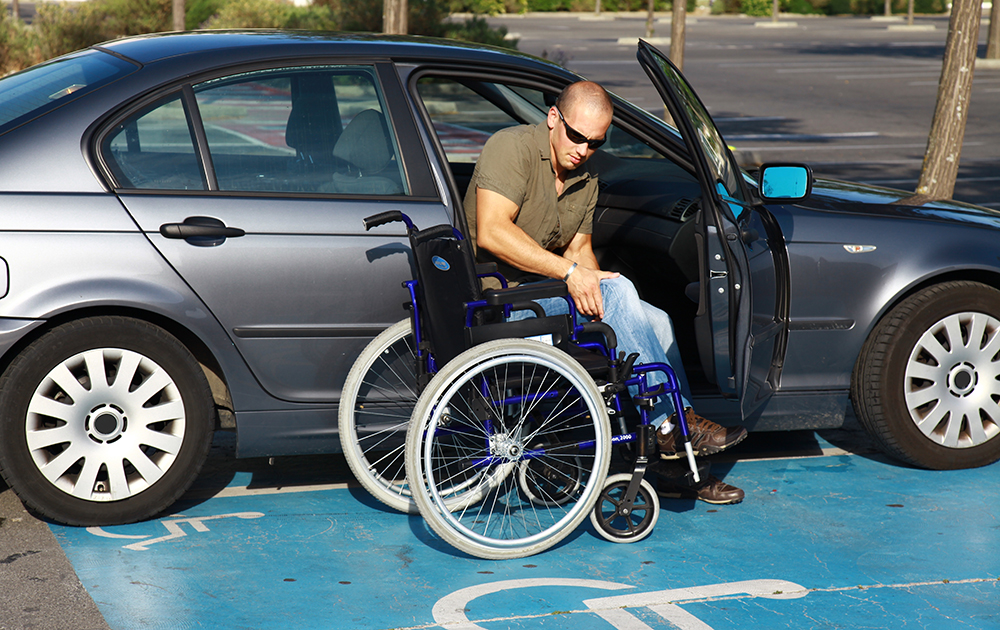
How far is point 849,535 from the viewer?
3967 mm

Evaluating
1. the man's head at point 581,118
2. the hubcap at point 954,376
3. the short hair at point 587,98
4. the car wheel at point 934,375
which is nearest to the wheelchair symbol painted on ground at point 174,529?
the man's head at point 581,118

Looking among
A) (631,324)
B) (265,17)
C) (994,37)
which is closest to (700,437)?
(631,324)

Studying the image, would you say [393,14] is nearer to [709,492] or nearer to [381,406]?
[381,406]

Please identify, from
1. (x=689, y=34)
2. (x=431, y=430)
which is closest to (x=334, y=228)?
(x=431, y=430)

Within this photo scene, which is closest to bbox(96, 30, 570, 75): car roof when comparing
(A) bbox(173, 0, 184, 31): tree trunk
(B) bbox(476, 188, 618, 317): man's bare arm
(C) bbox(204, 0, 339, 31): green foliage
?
(B) bbox(476, 188, 618, 317): man's bare arm

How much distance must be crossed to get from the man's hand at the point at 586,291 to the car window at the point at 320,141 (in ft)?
2.35

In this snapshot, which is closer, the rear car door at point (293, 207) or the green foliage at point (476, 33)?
the rear car door at point (293, 207)

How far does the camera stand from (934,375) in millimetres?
4438

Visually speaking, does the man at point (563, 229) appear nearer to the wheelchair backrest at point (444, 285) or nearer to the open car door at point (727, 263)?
the open car door at point (727, 263)

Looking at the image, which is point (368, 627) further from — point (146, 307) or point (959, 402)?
point (959, 402)

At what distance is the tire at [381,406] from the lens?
3893 mm

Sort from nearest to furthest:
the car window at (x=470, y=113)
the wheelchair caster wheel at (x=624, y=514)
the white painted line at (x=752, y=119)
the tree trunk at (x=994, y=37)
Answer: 1. the wheelchair caster wheel at (x=624, y=514)
2. the car window at (x=470, y=113)
3. the white painted line at (x=752, y=119)
4. the tree trunk at (x=994, y=37)

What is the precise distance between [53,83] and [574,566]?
8.27 feet

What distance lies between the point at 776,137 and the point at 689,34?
24527 mm
